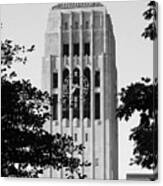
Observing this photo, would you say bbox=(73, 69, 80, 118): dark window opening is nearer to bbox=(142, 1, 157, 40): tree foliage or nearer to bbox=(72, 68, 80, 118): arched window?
bbox=(72, 68, 80, 118): arched window

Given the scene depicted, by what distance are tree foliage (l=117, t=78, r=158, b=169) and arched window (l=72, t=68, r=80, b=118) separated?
19cm

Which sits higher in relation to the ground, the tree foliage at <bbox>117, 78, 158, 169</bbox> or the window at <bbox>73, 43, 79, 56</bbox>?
the window at <bbox>73, 43, 79, 56</bbox>

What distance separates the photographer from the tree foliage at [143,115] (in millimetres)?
2926

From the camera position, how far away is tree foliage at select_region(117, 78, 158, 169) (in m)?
2.93

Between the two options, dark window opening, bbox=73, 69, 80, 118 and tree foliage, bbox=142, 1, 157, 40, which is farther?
dark window opening, bbox=73, 69, 80, 118

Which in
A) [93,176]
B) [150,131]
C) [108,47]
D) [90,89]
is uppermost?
[108,47]

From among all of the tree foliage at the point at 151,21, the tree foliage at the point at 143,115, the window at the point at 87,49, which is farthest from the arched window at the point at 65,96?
the tree foliage at the point at 151,21

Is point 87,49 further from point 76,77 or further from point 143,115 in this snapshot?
point 143,115

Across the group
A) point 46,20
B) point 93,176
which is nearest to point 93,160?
point 93,176

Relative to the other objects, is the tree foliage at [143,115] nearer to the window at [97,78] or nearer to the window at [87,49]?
the window at [97,78]

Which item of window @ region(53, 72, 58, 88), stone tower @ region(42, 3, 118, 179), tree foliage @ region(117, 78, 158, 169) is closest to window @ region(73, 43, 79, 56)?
stone tower @ region(42, 3, 118, 179)

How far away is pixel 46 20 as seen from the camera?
10.2ft

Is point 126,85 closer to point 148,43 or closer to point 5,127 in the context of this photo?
point 148,43

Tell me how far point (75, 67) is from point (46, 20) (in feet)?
0.88
